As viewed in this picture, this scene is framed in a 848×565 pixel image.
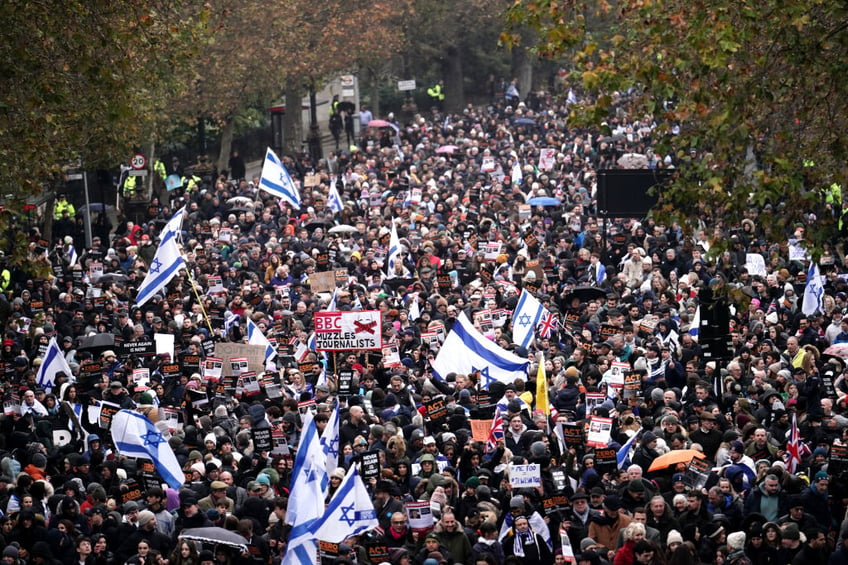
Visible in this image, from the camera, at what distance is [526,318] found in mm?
22109

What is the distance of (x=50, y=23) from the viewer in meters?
17.1

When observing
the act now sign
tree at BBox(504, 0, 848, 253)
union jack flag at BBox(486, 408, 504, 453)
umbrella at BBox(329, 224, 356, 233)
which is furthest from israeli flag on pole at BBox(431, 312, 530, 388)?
umbrella at BBox(329, 224, 356, 233)

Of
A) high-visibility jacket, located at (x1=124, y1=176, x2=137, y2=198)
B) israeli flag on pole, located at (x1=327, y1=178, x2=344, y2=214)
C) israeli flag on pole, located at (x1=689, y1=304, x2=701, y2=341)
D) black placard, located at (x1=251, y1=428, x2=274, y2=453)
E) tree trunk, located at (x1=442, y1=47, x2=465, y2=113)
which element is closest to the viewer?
black placard, located at (x1=251, y1=428, x2=274, y2=453)

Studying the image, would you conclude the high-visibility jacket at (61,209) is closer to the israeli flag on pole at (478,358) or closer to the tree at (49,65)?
the tree at (49,65)

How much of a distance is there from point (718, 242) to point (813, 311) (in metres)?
8.38

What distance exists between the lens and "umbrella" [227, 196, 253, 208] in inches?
1420

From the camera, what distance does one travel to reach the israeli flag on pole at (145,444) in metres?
16.8

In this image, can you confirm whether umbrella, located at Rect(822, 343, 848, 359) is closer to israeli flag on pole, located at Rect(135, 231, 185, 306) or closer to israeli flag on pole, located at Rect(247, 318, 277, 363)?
israeli flag on pole, located at Rect(247, 318, 277, 363)

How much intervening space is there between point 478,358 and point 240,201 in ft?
57.0

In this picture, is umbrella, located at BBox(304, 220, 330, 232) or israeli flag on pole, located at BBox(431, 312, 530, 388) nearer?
israeli flag on pole, located at BBox(431, 312, 530, 388)

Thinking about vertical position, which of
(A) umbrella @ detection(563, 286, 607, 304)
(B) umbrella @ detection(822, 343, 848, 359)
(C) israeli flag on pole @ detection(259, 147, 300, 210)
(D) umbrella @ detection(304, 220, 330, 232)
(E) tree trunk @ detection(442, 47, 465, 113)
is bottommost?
(B) umbrella @ detection(822, 343, 848, 359)

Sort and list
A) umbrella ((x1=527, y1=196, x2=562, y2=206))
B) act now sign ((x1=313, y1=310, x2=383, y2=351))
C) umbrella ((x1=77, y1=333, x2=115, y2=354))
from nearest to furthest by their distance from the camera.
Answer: act now sign ((x1=313, y1=310, x2=383, y2=351)) → umbrella ((x1=77, y1=333, x2=115, y2=354)) → umbrella ((x1=527, y1=196, x2=562, y2=206))

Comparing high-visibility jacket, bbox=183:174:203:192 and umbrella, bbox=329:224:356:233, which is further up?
high-visibility jacket, bbox=183:174:203:192

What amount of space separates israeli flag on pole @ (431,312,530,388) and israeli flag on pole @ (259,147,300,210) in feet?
37.6
